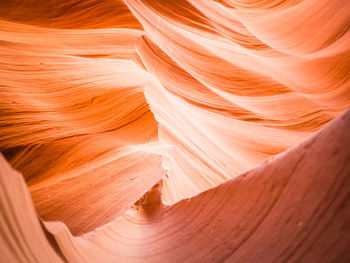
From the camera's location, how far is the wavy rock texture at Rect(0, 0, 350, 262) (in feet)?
1.25

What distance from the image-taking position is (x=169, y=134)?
115 centimetres

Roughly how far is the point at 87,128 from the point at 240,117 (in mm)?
910

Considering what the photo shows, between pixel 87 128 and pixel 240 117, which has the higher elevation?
pixel 87 128

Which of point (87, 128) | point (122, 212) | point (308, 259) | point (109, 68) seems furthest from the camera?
point (109, 68)

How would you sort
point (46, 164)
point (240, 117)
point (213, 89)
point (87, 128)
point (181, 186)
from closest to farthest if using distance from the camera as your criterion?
point (181, 186) → point (46, 164) → point (87, 128) → point (240, 117) → point (213, 89)

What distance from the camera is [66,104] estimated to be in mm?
1209

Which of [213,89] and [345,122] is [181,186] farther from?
[213,89]

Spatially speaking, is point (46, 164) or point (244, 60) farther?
point (244, 60)

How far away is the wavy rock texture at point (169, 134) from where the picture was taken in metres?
0.38

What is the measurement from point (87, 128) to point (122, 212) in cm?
53

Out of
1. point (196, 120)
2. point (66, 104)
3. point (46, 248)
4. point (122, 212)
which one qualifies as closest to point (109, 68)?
point (66, 104)

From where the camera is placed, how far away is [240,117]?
1.70m

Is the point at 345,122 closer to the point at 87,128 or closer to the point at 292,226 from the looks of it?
the point at 292,226

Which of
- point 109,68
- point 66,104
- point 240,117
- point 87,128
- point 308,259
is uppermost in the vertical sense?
point 109,68
